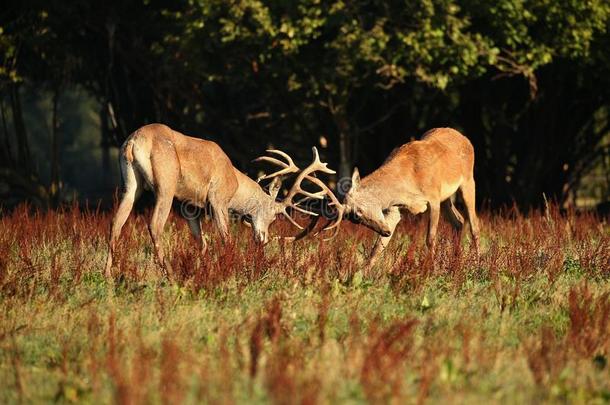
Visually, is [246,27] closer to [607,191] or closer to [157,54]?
[157,54]

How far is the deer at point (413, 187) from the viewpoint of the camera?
37.4ft

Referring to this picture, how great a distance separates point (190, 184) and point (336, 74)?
7.32 m

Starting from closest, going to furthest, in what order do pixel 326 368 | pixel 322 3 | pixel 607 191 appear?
pixel 326 368 → pixel 322 3 → pixel 607 191

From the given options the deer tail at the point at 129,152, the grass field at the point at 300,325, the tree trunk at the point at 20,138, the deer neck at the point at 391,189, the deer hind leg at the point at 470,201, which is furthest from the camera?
the tree trunk at the point at 20,138

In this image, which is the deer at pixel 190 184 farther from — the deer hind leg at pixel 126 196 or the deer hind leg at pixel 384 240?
the deer hind leg at pixel 384 240

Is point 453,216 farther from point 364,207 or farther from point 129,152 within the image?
point 129,152

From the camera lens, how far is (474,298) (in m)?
9.02

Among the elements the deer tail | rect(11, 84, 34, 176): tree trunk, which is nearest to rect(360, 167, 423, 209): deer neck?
the deer tail

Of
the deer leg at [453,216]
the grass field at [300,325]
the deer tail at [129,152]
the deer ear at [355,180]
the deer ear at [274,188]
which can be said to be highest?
the deer tail at [129,152]

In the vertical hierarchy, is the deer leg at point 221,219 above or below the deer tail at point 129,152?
below

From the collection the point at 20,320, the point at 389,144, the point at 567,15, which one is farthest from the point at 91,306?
the point at 389,144

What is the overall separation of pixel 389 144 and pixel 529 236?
11157 mm

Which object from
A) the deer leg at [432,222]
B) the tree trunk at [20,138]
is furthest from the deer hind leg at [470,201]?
the tree trunk at [20,138]

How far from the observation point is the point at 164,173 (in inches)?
415
